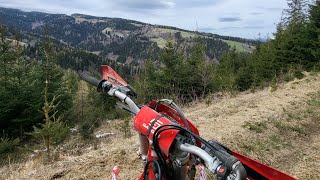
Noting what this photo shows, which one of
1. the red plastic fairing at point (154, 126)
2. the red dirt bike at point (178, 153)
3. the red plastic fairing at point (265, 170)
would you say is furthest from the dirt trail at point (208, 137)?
the red plastic fairing at point (265, 170)

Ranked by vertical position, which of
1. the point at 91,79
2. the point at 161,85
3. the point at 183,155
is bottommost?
the point at 161,85

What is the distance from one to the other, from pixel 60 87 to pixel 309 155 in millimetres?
20649

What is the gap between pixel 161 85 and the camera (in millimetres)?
27391

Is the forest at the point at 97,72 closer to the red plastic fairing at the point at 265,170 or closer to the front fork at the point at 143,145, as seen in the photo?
the front fork at the point at 143,145

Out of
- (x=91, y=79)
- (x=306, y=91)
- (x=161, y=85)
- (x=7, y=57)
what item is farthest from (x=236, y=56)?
A: (x=91, y=79)

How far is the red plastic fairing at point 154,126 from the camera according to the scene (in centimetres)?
212

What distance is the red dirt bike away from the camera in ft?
5.87

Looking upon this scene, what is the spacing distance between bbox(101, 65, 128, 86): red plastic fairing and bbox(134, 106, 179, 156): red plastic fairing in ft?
1.88

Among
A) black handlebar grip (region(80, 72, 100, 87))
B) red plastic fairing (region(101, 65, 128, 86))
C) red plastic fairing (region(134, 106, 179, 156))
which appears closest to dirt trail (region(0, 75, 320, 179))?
black handlebar grip (region(80, 72, 100, 87))

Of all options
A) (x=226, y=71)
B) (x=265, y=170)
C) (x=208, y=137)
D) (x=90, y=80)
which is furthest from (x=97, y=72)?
(x=226, y=71)

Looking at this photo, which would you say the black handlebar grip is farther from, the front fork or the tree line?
the tree line

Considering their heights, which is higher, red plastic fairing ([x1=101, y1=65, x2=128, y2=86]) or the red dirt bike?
red plastic fairing ([x1=101, y1=65, x2=128, y2=86])

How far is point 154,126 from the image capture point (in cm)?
221

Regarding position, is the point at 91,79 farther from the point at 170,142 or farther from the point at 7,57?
the point at 7,57
